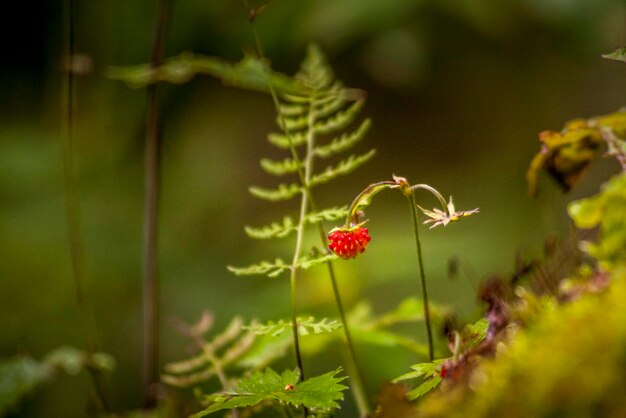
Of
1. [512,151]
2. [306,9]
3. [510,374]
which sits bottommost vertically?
[512,151]

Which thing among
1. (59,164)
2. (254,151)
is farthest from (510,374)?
(254,151)

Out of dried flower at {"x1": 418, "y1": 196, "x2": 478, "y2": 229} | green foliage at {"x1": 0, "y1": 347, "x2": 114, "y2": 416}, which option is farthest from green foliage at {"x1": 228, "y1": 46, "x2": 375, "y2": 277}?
green foliage at {"x1": 0, "y1": 347, "x2": 114, "y2": 416}

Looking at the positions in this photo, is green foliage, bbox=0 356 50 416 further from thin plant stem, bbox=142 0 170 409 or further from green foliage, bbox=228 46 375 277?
green foliage, bbox=228 46 375 277

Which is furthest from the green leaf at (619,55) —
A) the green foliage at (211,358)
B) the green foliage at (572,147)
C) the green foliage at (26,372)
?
the green foliage at (26,372)

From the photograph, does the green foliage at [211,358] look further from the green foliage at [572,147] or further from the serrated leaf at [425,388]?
the green foliage at [572,147]

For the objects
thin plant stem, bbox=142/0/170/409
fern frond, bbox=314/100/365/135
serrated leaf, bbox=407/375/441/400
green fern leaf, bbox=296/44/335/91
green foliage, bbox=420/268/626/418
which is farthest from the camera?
thin plant stem, bbox=142/0/170/409

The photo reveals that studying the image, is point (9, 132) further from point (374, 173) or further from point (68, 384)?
point (374, 173)
